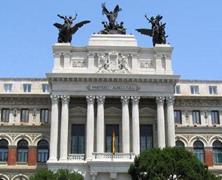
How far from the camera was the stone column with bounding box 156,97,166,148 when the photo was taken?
56.8m

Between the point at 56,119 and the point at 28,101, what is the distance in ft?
24.5

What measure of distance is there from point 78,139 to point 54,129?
3.88 metres

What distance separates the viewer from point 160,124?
57.5m

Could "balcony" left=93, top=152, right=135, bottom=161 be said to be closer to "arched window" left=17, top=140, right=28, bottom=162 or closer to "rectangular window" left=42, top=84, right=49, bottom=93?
"arched window" left=17, top=140, right=28, bottom=162

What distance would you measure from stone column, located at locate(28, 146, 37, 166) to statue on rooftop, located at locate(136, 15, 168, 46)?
20.2m

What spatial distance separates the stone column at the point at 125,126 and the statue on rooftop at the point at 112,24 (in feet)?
32.7

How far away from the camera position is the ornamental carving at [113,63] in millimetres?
58938

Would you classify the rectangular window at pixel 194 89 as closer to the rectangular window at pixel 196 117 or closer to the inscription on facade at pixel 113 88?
the rectangular window at pixel 196 117

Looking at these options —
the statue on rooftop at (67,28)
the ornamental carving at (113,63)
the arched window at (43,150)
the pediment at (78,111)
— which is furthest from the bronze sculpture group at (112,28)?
the arched window at (43,150)

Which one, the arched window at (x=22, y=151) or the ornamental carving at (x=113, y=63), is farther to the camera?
the arched window at (x=22, y=151)

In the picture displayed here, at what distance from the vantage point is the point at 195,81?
66.2 m

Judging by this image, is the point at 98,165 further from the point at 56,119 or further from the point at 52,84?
the point at 52,84

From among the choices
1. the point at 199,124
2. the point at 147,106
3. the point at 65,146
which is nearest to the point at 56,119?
the point at 65,146

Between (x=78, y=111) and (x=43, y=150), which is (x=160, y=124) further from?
(x=43, y=150)
